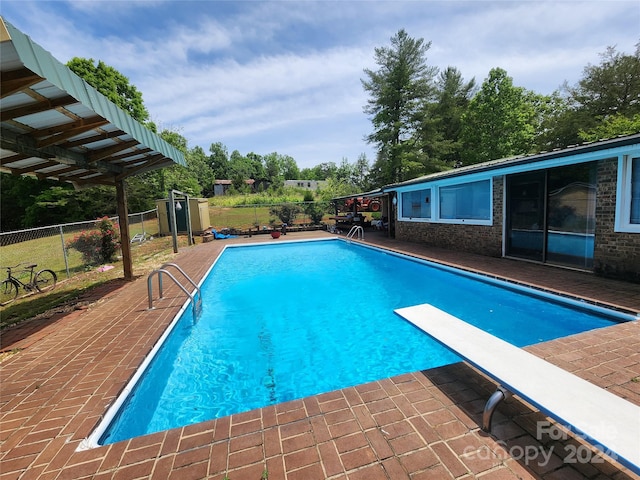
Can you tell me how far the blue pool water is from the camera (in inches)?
141

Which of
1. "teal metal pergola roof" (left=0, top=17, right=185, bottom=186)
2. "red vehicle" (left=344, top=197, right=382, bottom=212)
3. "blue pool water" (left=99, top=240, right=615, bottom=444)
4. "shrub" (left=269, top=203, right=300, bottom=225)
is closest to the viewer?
"teal metal pergola roof" (left=0, top=17, right=185, bottom=186)

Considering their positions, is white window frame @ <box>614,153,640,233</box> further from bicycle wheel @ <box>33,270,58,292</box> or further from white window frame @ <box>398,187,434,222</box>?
bicycle wheel @ <box>33,270,58,292</box>

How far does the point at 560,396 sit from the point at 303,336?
151 inches

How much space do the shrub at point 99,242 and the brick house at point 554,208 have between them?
38.4 ft

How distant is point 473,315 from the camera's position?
5.53 metres

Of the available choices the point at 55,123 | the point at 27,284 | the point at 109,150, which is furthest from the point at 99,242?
the point at 55,123

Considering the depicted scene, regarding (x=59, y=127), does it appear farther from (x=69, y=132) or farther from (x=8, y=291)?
(x=8, y=291)

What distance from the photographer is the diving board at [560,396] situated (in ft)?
5.39

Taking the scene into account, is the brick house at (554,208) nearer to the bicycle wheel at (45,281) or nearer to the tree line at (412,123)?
the bicycle wheel at (45,281)

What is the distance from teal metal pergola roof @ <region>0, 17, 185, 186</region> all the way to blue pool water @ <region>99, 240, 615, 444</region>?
3.38 m

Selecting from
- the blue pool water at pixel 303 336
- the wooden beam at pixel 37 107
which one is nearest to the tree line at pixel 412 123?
the blue pool water at pixel 303 336

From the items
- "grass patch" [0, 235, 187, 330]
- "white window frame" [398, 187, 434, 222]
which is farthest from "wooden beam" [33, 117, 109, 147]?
"white window frame" [398, 187, 434, 222]

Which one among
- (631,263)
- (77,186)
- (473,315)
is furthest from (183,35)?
(631,263)

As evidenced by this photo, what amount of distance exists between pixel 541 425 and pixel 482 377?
69 cm
